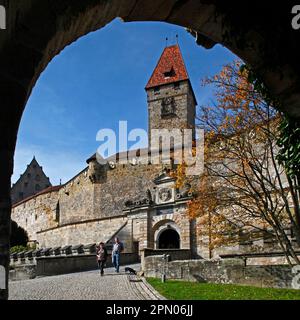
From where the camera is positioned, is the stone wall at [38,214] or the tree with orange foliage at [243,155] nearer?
the tree with orange foliage at [243,155]

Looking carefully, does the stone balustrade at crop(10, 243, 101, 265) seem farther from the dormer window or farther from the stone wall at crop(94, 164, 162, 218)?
the dormer window

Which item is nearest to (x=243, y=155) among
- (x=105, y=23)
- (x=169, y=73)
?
(x=105, y=23)

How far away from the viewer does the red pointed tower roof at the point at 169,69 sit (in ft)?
147

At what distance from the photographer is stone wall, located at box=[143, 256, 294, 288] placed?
11.3m

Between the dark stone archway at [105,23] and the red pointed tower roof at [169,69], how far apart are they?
41646 millimetres

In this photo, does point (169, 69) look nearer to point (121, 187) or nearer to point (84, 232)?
point (121, 187)

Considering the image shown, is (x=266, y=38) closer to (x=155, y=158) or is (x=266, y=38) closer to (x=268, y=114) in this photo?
(x=268, y=114)

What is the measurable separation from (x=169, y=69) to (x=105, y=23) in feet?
145

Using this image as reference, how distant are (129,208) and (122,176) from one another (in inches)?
294

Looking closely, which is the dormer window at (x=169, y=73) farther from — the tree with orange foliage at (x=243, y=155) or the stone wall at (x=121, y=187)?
the tree with orange foliage at (x=243, y=155)

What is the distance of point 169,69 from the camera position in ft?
150

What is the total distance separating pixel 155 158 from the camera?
36.2 metres

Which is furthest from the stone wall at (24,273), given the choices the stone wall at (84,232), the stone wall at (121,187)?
the stone wall at (121,187)

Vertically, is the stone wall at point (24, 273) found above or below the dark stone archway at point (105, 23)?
below
